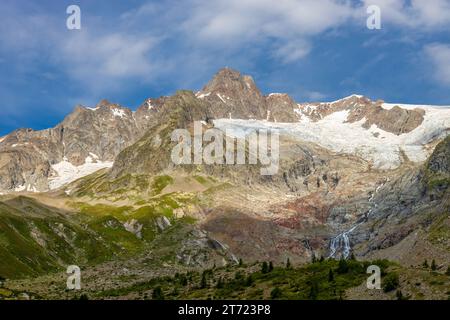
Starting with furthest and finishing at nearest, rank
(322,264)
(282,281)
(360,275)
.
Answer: (322,264) < (282,281) < (360,275)
